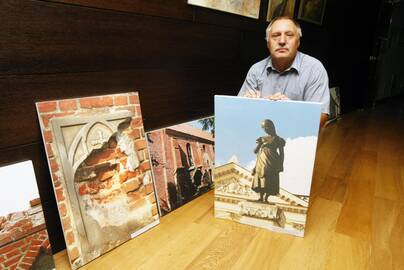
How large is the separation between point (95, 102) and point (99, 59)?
0.18m

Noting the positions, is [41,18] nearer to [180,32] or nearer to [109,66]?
[109,66]

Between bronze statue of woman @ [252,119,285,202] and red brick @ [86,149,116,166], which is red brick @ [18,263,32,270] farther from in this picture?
bronze statue of woman @ [252,119,285,202]

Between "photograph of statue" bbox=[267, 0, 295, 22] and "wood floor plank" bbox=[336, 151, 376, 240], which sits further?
"photograph of statue" bbox=[267, 0, 295, 22]

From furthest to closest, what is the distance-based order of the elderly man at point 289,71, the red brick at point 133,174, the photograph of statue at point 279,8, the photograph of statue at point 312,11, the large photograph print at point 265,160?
the photograph of statue at point 312,11 → the photograph of statue at point 279,8 → the elderly man at point 289,71 → the red brick at point 133,174 → the large photograph print at point 265,160

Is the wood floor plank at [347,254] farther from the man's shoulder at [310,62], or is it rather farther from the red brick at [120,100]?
the red brick at [120,100]

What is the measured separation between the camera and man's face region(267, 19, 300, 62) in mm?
1295

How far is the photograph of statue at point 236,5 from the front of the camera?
1.51 metres

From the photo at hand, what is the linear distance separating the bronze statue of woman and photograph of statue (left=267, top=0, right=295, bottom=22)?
130 cm

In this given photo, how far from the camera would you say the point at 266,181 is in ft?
3.98

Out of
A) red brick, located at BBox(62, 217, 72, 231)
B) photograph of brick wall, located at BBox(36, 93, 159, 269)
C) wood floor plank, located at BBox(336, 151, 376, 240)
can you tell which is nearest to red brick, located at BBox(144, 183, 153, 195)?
photograph of brick wall, located at BBox(36, 93, 159, 269)

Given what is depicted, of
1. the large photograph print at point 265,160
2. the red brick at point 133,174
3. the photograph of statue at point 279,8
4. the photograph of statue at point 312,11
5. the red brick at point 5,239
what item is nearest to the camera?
the red brick at point 5,239

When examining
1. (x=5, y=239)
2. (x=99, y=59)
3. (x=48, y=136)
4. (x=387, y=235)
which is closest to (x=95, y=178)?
(x=48, y=136)

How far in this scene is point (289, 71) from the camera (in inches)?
56.7

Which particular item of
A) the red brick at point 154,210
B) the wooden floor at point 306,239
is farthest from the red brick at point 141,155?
the wooden floor at point 306,239
